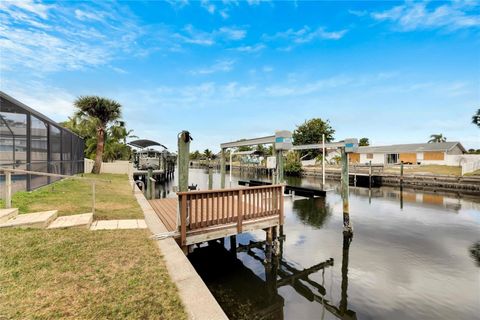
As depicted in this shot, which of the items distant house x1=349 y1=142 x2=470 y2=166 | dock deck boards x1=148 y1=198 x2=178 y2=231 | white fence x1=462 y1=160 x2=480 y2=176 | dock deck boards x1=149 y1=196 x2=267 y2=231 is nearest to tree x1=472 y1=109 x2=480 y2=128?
white fence x1=462 y1=160 x2=480 y2=176

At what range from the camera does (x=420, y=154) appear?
126 feet

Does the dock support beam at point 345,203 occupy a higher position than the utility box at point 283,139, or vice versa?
the utility box at point 283,139

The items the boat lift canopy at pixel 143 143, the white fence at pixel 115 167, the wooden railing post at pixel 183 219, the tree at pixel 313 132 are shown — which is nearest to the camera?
the wooden railing post at pixel 183 219

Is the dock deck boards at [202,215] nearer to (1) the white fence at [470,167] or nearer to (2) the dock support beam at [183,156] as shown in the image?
(2) the dock support beam at [183,156]

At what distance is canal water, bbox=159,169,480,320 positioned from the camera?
15.5 feet

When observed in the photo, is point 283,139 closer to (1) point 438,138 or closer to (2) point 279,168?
(2) point 279,168

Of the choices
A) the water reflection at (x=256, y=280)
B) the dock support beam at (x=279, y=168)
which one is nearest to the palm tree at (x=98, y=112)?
the water reflection at (x=256, y=280)

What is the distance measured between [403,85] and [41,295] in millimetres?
27907

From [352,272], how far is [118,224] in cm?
661

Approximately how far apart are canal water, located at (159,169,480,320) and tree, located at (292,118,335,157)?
3891 centimetres

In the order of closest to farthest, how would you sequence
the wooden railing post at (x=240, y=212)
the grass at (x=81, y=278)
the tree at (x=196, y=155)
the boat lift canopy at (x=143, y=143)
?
the grass at (x=81, y=278), the wooden railing post at (x=240, y=212), the boat lift canopy at (x=143, y=143), the tree at (x=196, y=155)

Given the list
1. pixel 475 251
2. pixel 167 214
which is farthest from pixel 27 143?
pixel 475 251

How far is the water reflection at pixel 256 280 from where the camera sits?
465 centimetres

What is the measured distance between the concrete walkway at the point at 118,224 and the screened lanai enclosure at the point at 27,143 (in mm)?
3998
